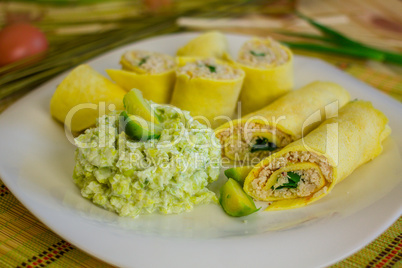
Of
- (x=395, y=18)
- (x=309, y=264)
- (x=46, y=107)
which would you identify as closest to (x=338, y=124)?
(x=309, y=264)

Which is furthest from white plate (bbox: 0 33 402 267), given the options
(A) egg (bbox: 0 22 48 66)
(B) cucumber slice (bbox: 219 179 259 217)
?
(A) egg (bbox: 0 22 48 66)

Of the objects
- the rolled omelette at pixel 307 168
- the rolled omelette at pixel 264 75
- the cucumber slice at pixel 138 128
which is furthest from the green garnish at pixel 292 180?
the rolled omelette at pixel 264 75

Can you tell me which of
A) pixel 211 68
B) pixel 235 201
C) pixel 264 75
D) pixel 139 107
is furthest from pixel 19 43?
pixel 235 201

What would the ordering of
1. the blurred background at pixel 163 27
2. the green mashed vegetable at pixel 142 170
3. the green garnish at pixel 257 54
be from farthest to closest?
the blurred background at pixel 163 27, the green garnish at pixel 257 54, the green mashed vegetable at pixel 142 170

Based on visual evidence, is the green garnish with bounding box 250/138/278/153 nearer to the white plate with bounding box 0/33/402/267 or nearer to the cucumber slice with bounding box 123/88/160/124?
the white plate with bounding box 0/33/402/267

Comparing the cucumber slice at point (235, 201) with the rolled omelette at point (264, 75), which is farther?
the rolled omelette at point (264, 75)

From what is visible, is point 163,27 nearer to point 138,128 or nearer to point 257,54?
point 257,54

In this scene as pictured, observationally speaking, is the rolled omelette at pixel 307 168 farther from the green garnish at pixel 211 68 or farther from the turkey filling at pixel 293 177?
the green garnish at pixel 211 68
